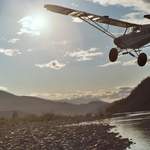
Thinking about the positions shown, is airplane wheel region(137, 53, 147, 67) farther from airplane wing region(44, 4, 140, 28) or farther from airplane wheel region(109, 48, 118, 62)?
airplane wing region(44, 4, 140, 28)

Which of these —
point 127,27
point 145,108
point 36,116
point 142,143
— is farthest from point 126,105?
point 142,143

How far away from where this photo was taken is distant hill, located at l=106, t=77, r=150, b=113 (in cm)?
4309

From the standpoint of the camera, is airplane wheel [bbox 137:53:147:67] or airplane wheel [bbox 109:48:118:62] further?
airplane wheel [bbox 109:48:118:62]

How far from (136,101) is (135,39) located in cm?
2681

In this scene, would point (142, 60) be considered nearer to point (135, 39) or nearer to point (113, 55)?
point (135, 39)

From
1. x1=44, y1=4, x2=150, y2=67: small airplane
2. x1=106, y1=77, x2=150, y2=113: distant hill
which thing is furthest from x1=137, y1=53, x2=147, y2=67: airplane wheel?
x1=106, y1=77, x2=150, y2=113: distant hill

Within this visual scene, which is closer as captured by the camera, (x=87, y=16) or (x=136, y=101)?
(x=87, y=16)

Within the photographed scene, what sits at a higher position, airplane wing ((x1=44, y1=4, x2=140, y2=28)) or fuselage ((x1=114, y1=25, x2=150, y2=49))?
airplane wing ((x1=44, y1=4, x2=140, y2=28))

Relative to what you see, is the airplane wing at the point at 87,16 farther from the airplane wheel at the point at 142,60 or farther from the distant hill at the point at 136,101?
the distant hill at the point at 136,101

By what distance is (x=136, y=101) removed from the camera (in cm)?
4469

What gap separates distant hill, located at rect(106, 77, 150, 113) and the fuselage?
967 inches

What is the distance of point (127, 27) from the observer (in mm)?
21125

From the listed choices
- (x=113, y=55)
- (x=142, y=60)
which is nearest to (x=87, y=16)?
(x=113, y=55)

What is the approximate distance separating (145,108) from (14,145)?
113 ft
